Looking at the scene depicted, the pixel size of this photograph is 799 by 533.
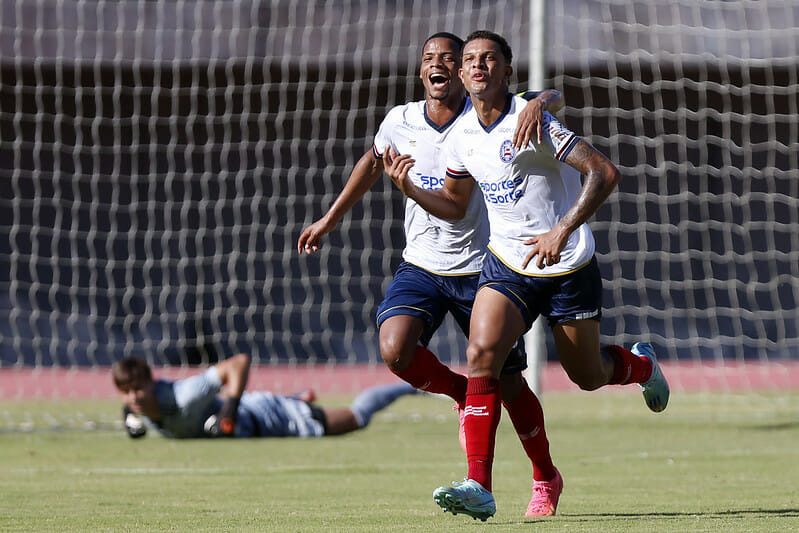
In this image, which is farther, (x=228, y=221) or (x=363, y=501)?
(x=228, y=221)

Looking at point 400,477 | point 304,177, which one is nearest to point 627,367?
point 400,477

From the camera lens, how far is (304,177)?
18.8 metres

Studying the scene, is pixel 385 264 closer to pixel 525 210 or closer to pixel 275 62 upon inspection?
pixel 275 62

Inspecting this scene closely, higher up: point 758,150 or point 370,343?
point 758,150

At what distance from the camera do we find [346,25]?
1518cm

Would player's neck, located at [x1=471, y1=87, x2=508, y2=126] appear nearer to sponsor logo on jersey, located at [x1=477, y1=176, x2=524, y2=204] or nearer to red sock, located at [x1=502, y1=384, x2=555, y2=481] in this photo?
sponsor logo on jersey, located at [x1=477, y1=176, x2=524, y2=204]

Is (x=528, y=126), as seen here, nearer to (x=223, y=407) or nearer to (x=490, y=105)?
(x=490, y=105)

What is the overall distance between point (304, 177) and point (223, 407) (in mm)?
9180

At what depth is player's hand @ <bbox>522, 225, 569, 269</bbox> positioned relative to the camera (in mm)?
4996

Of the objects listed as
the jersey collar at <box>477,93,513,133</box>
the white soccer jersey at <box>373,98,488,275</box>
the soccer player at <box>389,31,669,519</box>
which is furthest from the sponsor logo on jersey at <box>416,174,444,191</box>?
the jersey collar at <box>477,93,513,133</box>

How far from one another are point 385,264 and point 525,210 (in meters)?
13.9

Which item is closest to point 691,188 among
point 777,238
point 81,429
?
point 777,238

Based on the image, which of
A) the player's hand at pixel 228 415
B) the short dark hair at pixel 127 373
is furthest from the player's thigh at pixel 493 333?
the player's hand at pixel 228 415

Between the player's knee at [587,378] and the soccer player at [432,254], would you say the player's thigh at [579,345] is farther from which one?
the soccer player at [432,254]
